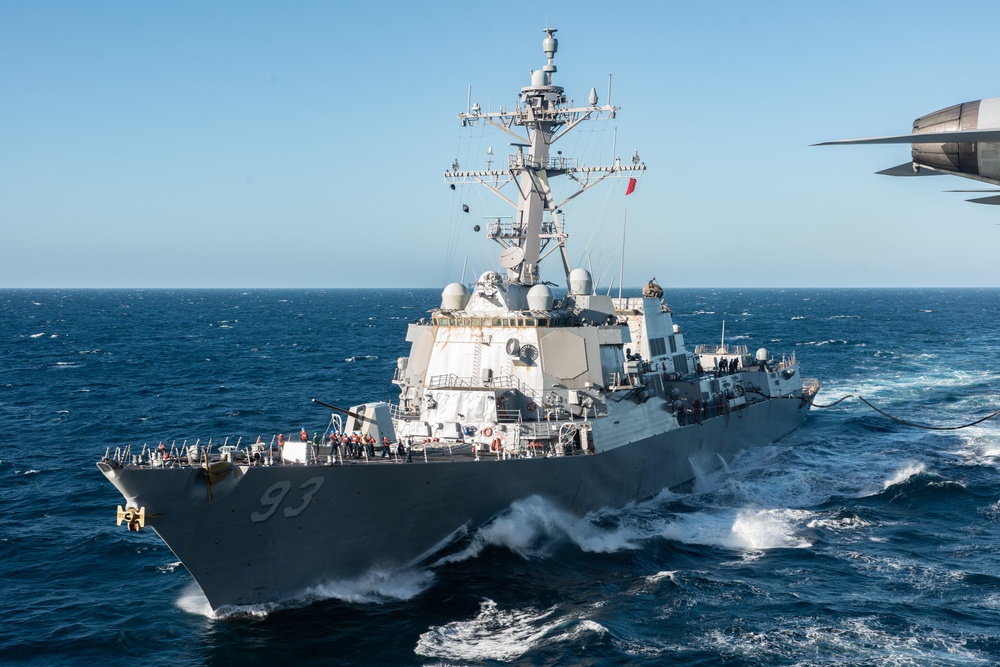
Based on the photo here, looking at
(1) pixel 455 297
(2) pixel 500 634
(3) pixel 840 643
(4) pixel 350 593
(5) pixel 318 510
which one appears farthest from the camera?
(1) pixel 455 297

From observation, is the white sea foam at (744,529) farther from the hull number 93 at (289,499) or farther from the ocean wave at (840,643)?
the hull number 93 at (289,499)

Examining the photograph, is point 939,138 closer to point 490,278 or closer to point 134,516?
point 134,516

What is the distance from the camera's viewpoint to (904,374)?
53219 millimetres

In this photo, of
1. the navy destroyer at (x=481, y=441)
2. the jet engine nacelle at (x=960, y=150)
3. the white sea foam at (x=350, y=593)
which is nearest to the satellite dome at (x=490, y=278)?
the navy destroyer at (x=481, y=441)

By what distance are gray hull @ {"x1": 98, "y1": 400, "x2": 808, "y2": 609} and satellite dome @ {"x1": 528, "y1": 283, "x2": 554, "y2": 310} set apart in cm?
442

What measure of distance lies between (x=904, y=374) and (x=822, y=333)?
36129 mm

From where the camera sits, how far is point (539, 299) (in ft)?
77.1

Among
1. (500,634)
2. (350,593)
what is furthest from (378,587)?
(500,634)

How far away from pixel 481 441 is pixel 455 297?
4973mm

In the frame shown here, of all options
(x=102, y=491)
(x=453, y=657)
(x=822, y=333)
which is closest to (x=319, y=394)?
(x=102, y=491)

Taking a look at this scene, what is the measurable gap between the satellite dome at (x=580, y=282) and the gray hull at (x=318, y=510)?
5.74 meters

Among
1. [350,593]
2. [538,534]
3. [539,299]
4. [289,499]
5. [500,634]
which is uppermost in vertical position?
[539,299]

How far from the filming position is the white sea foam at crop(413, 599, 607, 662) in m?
15.7

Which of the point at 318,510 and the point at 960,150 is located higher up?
the point at 960,150
